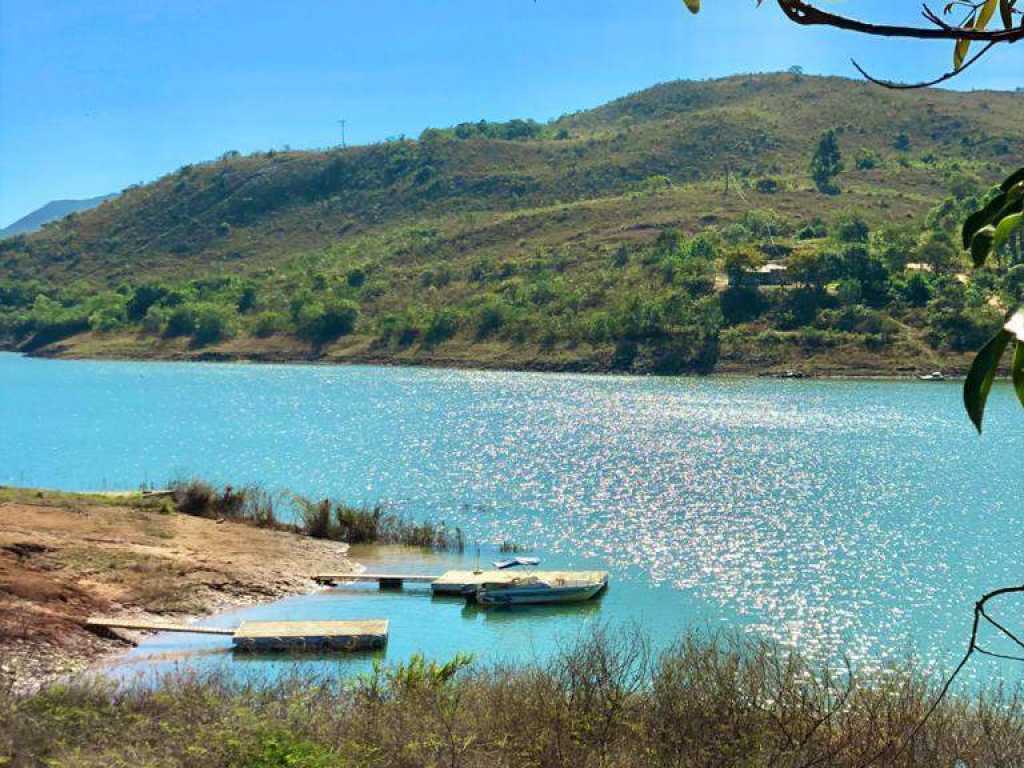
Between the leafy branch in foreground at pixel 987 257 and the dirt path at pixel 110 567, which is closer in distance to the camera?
the leafy branch in foreground at pixel 987 257

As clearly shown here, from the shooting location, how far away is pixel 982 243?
2.89 meters

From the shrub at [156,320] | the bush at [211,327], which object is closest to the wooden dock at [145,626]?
the bush at [211,327]

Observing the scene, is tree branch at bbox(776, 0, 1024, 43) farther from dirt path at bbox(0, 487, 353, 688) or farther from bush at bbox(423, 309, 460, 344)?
bush at bbox(423, 309, 460, 344)

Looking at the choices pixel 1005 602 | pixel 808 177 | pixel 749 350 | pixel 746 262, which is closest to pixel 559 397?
pixel 749 350

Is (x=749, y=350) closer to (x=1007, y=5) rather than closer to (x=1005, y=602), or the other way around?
(x=1005, y=602)

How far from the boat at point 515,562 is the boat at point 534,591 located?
3302mm

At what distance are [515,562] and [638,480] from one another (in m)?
14.9

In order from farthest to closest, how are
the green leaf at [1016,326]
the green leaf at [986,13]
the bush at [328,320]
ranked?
1. the bush at [328,320]
2. the green leaf at [986,13]
3. the green leaf at [1016,326]

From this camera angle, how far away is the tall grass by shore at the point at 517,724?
38.0 ft

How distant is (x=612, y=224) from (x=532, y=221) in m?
12.5

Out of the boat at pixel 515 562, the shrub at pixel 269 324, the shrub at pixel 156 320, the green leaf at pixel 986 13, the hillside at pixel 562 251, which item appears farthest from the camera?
A: the shrub at pixel 156 320

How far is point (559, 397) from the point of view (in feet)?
260

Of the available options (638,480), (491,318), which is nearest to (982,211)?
(638,480)

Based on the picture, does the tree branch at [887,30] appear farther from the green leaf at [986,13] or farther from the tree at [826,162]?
the tree at [826,162]
